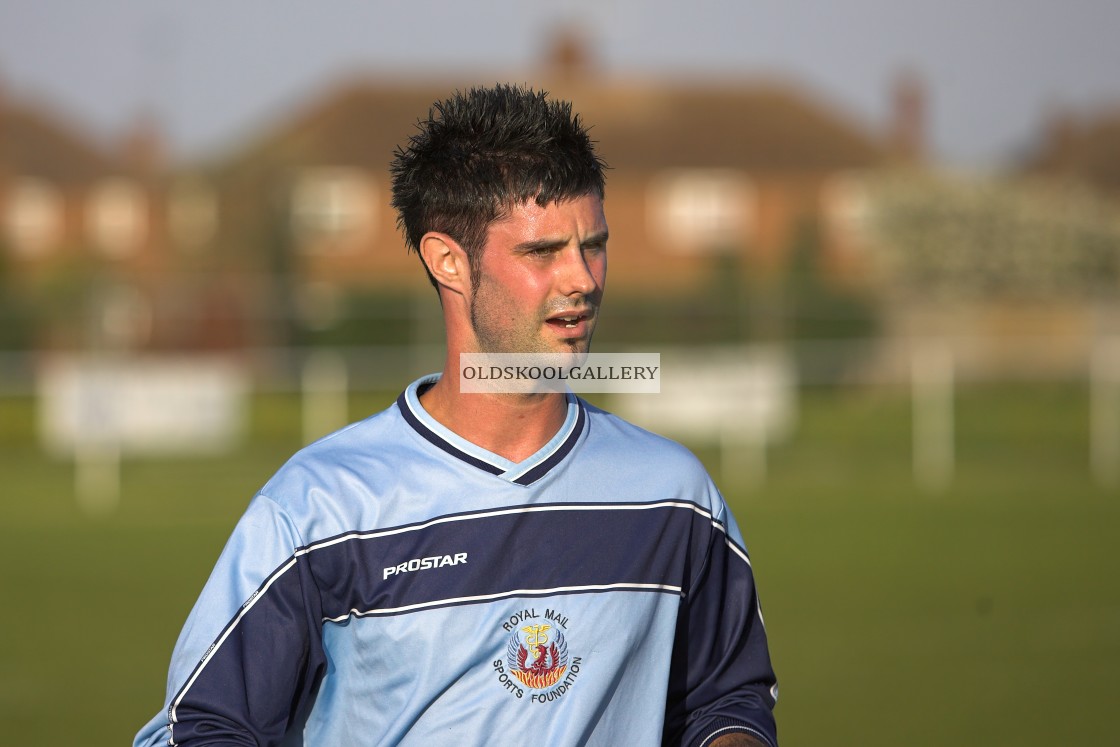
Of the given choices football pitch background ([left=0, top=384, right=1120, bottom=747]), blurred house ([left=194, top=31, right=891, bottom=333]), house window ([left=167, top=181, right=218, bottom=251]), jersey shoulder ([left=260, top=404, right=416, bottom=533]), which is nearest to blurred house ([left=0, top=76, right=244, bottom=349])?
house window ([left=167, top=181, right=218, bottom=251])

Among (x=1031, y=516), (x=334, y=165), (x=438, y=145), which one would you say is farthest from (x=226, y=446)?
(x=334, y=165)

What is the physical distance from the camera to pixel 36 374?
2244cm

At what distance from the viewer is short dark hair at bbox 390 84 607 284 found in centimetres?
234

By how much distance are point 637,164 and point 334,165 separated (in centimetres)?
910

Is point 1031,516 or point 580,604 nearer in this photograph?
point 580,604

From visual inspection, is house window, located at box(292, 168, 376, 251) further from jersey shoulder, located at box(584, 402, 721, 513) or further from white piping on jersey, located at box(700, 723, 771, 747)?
white piping on jersey, located at box(700, 723, 771, 747)

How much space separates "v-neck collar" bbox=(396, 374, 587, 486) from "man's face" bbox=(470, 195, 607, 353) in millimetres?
181

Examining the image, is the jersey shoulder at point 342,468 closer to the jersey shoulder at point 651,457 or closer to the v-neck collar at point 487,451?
the v-neck collar at point 487,451

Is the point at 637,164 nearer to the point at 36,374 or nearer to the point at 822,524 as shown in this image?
the point at 36,374

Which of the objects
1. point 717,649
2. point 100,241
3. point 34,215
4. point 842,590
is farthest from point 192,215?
point 717,649

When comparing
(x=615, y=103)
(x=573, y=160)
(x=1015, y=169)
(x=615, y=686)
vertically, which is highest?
(x=615, y=103)

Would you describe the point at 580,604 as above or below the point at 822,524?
above

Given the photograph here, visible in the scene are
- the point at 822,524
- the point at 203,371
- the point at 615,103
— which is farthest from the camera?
the point at 615,103

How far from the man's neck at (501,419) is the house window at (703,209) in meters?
39.7
